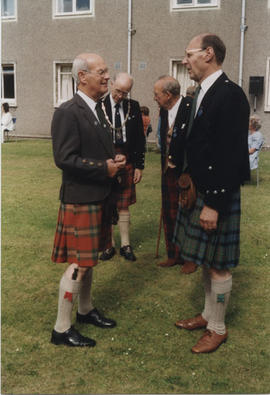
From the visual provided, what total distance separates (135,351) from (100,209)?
1059 millimetres

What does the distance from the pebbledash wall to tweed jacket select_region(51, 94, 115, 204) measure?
14905mm

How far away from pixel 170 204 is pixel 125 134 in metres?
0.93

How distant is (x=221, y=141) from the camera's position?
3.05m

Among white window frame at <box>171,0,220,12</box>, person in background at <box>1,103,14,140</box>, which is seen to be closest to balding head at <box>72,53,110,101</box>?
white window frame at <box>171,0,220,12</box>

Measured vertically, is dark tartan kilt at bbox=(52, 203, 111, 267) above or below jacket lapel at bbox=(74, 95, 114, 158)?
below

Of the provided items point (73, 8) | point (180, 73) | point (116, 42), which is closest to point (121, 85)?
point (180, 73)

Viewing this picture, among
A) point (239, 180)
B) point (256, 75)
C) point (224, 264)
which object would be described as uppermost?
point (256, 75)

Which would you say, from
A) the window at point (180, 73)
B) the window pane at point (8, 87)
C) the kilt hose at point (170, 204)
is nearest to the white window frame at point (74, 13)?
the window pane at point (8, 87)

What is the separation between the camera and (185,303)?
14.0 feet

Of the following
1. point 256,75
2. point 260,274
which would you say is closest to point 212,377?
point 260,274

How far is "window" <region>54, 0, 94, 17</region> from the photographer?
61.1ft

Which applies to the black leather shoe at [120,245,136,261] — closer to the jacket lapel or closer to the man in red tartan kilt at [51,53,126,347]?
the man in red tartan kilt at [51,53,126,347]

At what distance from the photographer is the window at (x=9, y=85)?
821 inches

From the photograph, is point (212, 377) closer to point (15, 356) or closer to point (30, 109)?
point (15, 356)
